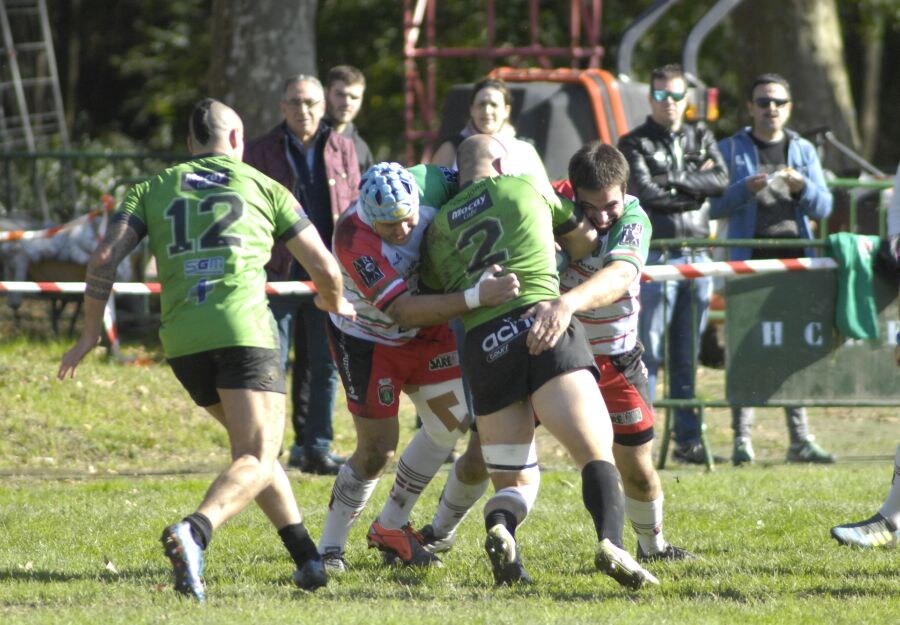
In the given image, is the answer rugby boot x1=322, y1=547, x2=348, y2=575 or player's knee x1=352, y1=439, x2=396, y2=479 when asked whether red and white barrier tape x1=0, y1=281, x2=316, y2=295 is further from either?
rugby boot x1=322, y1=547, x2=348, y2=575

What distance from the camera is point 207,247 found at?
593cm

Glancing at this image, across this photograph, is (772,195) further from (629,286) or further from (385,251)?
(385,251)

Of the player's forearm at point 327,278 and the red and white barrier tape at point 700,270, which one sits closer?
the player's forearm at point 327,278

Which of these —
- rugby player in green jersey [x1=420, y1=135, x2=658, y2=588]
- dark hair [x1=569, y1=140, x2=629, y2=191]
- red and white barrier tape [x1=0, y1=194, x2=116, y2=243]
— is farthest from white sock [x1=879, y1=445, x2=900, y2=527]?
red and white barrier tape [x1=0, y1=194, x2=116, y2=243]

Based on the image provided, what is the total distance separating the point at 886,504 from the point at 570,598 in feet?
5.78

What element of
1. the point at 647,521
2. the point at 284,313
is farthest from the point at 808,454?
the point at 647,521

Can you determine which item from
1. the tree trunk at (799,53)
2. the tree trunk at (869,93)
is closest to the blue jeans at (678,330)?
the tree trunk at (799,53)

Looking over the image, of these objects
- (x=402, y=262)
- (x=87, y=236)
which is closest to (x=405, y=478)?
(x=402, y=262)

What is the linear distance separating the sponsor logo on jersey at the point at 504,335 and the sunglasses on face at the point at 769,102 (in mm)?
4483

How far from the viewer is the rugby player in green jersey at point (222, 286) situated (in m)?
5.90

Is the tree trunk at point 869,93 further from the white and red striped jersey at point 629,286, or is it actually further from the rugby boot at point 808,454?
the white and red striped jersey at point 629,286

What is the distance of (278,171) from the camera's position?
9.37 m

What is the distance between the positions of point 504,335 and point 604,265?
59 cm

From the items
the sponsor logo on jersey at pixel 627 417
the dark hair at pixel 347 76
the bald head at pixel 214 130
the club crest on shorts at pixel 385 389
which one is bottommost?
the sponsor logo on jersey at pixel 627 417
